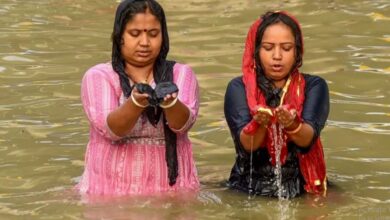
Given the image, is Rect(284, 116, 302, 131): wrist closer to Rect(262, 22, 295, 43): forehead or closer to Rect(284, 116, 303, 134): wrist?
Rect(284, 116, 303, 134): wrist

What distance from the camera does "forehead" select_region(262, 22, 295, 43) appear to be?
19.2 feet

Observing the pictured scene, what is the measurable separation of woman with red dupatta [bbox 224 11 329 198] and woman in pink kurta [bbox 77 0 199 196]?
329 mm

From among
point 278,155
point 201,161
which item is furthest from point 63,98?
point 278,155

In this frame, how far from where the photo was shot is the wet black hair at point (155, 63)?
581 cm

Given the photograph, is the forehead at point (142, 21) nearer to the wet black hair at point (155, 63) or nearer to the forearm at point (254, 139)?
the wet black hair at point (155, 63)

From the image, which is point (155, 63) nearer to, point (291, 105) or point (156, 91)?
point (156, 91)

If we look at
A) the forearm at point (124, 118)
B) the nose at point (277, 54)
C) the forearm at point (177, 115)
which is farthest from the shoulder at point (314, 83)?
the forearm at point (124, 118)

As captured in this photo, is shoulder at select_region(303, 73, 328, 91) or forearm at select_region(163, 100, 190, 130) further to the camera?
shoulder at select_region(303, 73, 328, 91)

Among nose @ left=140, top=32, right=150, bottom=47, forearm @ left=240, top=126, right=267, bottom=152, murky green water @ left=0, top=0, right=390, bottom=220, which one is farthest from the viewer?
murky green water @ left=0, top=0, right=390, bottom=220

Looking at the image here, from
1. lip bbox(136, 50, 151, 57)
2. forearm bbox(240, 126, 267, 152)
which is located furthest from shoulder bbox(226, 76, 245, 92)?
lip bbox(136, 50, 151, 57)

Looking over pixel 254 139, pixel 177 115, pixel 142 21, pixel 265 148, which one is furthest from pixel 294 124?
pixel 142 21

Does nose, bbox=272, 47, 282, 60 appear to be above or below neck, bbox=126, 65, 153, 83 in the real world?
above

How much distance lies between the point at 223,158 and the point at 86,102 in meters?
1.52

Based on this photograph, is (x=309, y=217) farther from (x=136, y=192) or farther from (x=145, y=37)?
(x=145, y=37)
